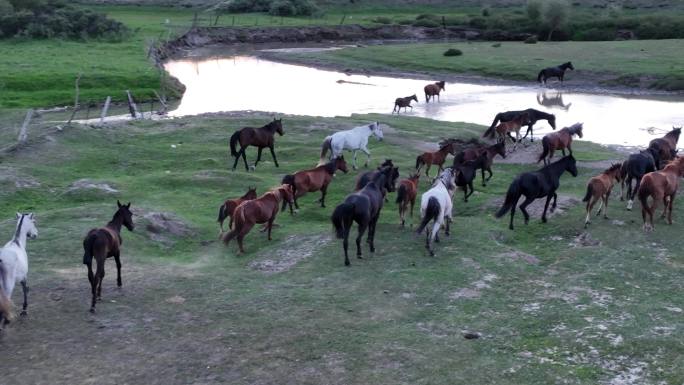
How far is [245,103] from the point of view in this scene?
4125cm

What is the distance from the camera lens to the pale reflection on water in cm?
3453

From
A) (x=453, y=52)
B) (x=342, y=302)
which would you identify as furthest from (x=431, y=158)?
(x=453, y=52)

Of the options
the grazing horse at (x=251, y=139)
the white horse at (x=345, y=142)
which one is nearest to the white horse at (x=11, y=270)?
the grazing horse at (x=251, y=139)

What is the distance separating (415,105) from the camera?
41.1m

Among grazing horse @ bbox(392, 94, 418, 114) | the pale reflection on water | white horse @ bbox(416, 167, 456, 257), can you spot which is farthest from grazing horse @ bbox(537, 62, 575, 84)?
white horse @ bbox(416, 167, 456, 257)

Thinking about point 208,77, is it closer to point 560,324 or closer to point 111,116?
point 111,116

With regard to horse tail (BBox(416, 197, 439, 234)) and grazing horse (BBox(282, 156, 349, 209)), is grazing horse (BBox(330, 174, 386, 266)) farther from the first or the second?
grazing horse (BBox(282, 156, 349, 209))

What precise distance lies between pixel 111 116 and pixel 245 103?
791 cm

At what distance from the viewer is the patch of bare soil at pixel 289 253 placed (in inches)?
535

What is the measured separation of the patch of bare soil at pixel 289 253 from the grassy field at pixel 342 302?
49mm

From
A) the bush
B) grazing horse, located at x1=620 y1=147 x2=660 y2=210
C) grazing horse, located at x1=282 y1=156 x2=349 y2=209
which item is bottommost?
grazing horse, located at x1=282 y1=156 x2=349 y2=209

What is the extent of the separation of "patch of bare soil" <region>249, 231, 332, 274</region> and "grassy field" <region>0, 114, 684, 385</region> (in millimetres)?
49

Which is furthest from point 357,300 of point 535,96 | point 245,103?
point 535,96

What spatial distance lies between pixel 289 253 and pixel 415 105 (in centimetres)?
2795
